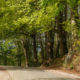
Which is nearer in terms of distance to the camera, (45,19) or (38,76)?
(38,76)

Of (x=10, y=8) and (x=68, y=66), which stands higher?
(x=10, y=8)

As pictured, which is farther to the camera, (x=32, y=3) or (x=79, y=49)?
(x=32, y=3)

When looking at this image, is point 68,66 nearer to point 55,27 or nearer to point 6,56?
point 55,27

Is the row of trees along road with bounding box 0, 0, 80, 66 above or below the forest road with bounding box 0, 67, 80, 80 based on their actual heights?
above

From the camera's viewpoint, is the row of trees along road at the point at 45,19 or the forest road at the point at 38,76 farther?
the row of trees along road at the point at 45,19

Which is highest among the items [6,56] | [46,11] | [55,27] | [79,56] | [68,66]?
[46,11]

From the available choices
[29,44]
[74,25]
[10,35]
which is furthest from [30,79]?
[29,44]

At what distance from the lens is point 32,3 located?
1709 cm

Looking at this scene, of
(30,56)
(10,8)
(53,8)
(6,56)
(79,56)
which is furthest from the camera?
(6,56)

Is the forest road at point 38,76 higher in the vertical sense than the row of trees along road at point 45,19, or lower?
lower

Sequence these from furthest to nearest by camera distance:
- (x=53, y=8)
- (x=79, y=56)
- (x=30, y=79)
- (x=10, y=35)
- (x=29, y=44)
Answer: (x=29, y=44)
(x=10, y=35)
(x=53, y=8)
(x=79, y=56)
(x=30, y=79)

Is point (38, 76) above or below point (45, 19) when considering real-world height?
below

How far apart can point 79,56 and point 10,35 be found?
10288mm

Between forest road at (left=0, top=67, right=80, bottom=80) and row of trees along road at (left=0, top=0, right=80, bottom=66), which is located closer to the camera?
forest road at (left=0, top=67, right=80, bottom=80)
